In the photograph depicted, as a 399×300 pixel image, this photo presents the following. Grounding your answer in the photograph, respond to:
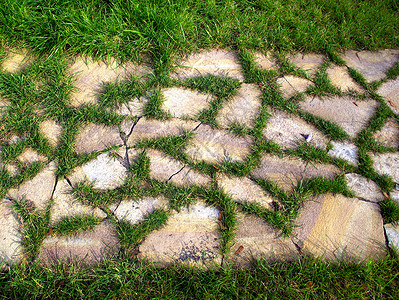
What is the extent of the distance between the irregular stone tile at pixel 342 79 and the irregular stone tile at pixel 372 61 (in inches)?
4.5

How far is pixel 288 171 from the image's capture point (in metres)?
2.18

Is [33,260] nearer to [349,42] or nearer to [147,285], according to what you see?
[147,285]

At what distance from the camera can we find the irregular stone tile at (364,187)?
2074mm

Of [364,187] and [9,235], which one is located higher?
[364,187]

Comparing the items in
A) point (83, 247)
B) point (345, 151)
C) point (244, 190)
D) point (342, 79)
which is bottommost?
point (83, 247)

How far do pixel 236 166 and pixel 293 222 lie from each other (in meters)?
0.50

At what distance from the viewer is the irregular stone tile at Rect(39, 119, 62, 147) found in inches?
89.9

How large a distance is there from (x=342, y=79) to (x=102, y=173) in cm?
202

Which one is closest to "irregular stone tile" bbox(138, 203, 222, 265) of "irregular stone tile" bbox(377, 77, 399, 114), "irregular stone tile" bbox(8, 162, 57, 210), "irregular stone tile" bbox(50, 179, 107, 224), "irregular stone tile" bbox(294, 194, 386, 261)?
"irregular stone tile" bbox(50, 179, 107, 224)

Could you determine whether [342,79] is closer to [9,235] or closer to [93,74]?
[93,74]

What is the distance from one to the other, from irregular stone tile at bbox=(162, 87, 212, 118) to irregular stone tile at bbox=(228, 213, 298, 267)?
0.89 metres

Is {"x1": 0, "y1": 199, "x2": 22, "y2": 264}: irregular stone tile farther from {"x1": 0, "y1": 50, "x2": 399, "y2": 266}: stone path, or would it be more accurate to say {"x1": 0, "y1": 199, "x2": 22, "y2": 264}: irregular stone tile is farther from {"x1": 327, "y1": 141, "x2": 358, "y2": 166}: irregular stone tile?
{"x1": 327, "y1": 141, "x2": 358, "y2": 166}: irregular stone tile

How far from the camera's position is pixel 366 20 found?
119 inches

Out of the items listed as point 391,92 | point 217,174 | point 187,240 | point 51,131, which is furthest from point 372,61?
point 51,131
